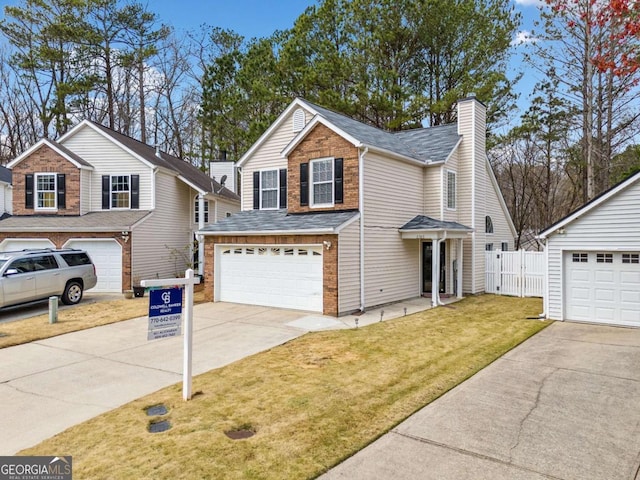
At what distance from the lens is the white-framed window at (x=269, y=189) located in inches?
664

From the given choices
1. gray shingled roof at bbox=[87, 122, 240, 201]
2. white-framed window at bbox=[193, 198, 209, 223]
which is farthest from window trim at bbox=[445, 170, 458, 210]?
white-framed window at bbox=[193, 198, 209, 223]

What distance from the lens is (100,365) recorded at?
7820 mm

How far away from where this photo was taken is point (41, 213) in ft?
63.6

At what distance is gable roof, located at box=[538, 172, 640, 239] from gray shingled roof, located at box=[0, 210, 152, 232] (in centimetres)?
1563

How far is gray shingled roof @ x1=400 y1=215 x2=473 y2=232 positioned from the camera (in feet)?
46.8

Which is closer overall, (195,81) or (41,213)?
(41,213)

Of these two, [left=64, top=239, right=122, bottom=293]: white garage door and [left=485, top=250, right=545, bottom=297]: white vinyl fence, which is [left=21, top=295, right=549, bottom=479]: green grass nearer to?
[left=485, top=250, right=545, bottom=297]: white vinyl fence

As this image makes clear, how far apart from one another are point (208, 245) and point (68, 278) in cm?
476

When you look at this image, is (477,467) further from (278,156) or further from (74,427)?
(278,156)

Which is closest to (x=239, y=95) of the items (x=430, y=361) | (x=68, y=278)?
(x=68, y=278)

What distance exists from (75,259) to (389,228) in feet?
36.5

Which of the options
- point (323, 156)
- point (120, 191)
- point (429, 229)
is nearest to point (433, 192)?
point (429, 229)

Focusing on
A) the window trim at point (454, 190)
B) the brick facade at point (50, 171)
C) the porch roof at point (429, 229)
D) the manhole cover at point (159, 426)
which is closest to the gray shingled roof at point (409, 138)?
the window trim at point (454, 190)

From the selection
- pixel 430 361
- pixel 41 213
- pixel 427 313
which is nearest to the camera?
pixel 430 361
